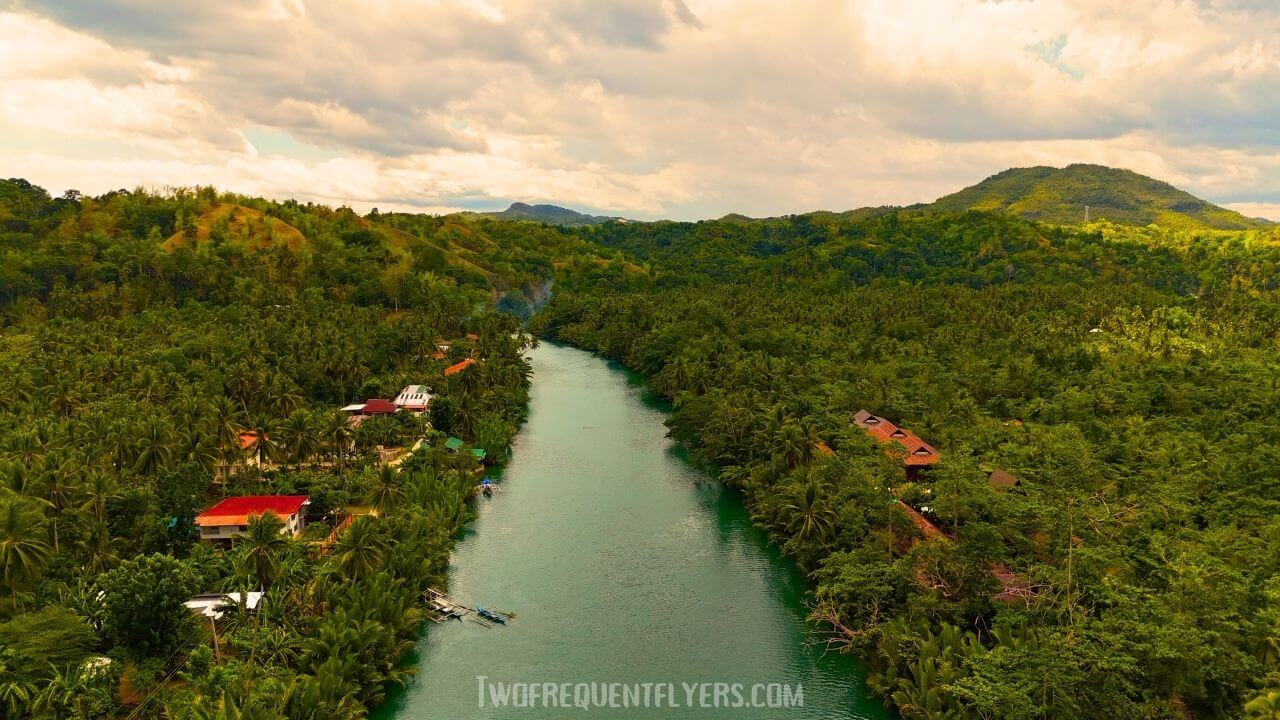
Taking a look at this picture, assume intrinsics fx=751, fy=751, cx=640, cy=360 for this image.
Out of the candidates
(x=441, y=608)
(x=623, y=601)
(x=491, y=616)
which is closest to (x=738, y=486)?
(x=623, y=601)

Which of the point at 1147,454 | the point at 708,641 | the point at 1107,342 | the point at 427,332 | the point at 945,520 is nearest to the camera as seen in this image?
the point at 708,641

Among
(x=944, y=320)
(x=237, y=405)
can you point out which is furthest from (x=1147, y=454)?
(x=237, y=405)

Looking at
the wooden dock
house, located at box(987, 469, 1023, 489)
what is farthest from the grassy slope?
house, located at box(987, 469, 1023, 489)

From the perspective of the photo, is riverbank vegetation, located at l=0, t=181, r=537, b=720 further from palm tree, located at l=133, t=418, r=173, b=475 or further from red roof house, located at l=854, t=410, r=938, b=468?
red roof house, located at l=854, t=410, r=938, b=468

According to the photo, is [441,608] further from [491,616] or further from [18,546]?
[18,546]

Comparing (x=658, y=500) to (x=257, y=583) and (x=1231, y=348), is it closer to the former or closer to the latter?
(x=257, y=583)

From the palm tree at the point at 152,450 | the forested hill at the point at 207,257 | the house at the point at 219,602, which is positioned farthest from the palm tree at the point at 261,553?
the forested hill at the point at 207,257
